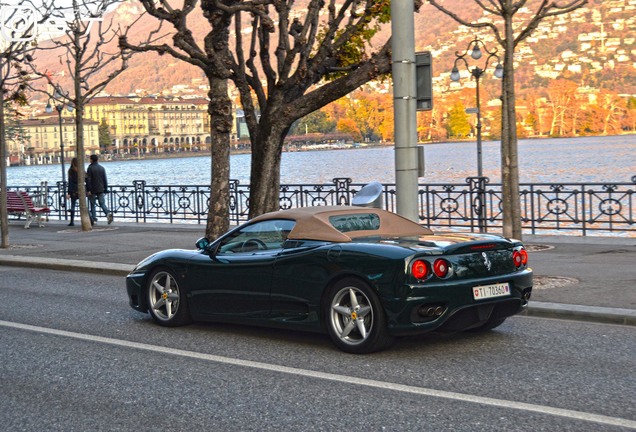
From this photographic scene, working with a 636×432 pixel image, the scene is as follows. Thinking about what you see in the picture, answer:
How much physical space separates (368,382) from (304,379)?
52 centimetres

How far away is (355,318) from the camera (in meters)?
8.62

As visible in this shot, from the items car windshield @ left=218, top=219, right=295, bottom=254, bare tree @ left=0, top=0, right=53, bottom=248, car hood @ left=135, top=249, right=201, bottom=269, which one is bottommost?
car hood @ left=135, top=249, right=201, bottom=269

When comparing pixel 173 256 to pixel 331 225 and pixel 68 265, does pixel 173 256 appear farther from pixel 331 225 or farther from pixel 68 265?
pixel 68 265

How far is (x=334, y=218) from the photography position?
9453mm

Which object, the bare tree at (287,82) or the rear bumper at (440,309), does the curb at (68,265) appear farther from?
the rear bumper at (440,309)

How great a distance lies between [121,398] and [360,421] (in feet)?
6.09

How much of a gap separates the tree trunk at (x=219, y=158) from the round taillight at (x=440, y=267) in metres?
10.0

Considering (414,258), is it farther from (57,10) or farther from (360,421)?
(57,10)

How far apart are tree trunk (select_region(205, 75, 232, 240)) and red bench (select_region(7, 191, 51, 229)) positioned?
11583 mm

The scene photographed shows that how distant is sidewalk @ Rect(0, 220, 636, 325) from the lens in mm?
10867

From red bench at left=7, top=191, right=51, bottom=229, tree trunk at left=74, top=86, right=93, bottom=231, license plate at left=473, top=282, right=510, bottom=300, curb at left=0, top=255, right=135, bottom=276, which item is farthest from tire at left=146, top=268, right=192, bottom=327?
red bench at left=7, top=191, right=51, bottom=229

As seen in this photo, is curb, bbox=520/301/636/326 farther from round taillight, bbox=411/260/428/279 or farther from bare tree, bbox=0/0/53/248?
bare tree, bbox=0/0/53/248

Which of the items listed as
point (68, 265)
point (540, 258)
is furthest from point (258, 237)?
point (68, 265)

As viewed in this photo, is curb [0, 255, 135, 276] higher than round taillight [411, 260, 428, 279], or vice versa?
round taillight [411, 260, 428, 279]
